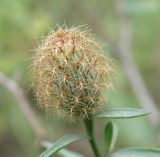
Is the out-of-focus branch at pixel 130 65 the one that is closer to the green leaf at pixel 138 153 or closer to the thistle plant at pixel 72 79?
the green leaf at pixel 138 153

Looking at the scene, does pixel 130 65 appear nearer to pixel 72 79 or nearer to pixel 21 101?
pixel 21 101

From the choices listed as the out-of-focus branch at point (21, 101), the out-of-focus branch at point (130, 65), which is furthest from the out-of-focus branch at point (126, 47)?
the out-of-focus branch at point (21, 101)

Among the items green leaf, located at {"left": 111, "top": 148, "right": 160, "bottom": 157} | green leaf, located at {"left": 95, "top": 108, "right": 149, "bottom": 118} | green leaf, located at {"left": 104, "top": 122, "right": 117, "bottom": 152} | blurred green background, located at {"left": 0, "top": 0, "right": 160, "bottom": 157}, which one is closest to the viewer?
green leaf, located at {"left": 95, "top": 108, "right": 149, "bottom": 118}

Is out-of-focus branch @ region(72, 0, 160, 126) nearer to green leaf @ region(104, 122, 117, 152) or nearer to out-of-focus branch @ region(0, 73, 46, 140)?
out-of-focus branch @ region(0, 73, 46, 140)

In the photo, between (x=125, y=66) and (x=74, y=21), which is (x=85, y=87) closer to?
(x=125, y=66)

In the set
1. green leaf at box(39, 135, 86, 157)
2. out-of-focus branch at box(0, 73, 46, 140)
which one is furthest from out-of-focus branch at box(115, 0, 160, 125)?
green leaf at box(39, 135, 86, 157)

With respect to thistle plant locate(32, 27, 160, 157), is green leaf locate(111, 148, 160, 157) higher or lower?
lower

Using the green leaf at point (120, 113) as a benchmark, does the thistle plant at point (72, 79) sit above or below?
above

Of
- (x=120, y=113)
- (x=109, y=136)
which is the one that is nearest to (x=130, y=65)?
(x=109, y=136)
